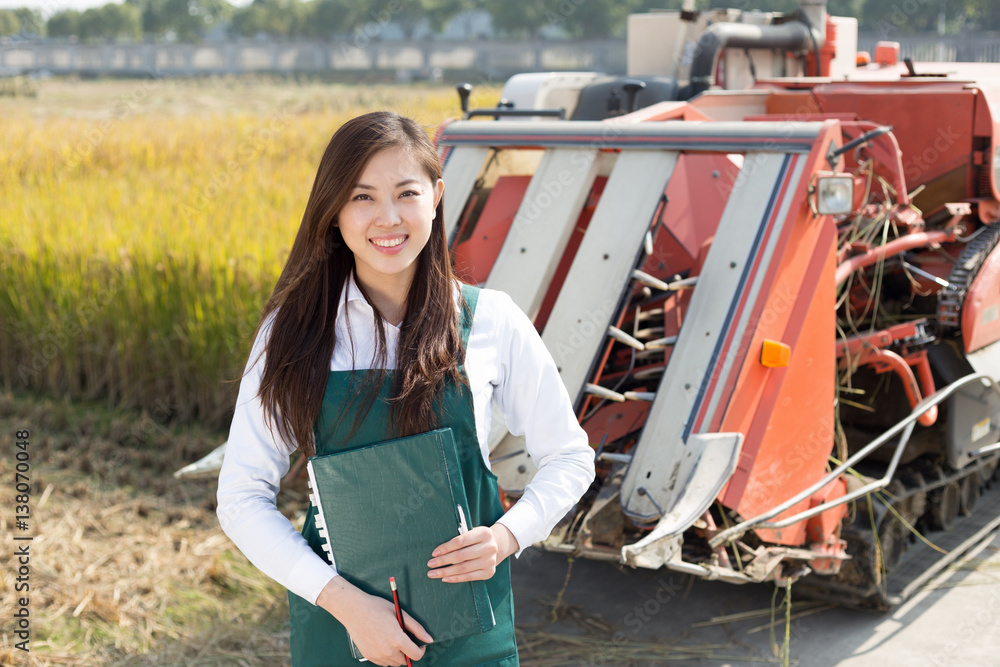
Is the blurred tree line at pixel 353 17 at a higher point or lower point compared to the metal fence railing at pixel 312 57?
higher

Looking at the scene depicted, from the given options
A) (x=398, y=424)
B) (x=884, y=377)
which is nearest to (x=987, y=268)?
(x=884, y=377)

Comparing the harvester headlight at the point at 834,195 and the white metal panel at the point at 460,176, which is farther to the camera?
the white metal panel at the point at 460,176

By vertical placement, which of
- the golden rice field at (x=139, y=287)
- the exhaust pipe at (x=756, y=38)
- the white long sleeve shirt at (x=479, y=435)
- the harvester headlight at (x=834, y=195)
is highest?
the exhaust pipe at (x=756, y=38)

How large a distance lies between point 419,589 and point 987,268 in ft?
11.3

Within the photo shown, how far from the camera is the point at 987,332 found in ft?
14.1

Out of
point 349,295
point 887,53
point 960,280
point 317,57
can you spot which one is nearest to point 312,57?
point 317,57

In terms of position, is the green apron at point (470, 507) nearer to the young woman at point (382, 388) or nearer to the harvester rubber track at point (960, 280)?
the young woman at point (382, 388)

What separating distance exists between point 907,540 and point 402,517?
3754 mm

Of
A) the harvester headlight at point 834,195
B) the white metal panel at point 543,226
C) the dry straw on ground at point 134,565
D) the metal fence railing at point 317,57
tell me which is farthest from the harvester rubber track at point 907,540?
the metal fence railing at point 317,57

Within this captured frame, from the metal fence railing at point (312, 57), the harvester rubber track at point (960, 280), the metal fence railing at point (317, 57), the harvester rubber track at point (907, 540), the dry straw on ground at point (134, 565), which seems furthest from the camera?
the metal fence railing at point (312, 57)

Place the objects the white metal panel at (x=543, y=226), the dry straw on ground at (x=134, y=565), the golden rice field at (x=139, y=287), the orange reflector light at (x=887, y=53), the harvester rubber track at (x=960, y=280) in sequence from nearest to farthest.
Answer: the white metal panel at (x=543, y=226)
the dry straw on ground at (x=134, y=565)
the harvester rubber track at (x=960, y=280)
the golden rice field at (x=139, y=287)
the orange reflector light at (x=887, y=53)

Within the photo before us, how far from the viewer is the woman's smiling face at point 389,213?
180 centimetres

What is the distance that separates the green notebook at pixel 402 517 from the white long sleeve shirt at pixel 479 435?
0.24 feet

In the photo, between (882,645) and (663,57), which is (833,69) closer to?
(663,57)
